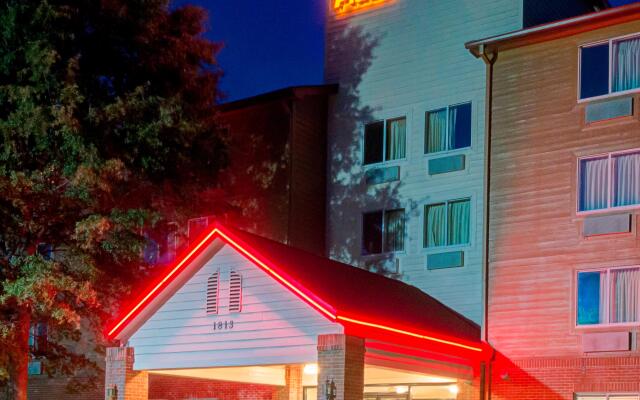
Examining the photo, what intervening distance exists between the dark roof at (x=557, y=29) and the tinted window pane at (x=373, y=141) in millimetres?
3874

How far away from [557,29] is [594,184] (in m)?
3.67

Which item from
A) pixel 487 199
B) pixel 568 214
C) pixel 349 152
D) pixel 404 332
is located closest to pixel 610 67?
pixel 568 214

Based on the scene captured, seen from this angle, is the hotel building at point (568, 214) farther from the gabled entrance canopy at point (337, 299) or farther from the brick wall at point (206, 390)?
the brick wall at point (206, 390)

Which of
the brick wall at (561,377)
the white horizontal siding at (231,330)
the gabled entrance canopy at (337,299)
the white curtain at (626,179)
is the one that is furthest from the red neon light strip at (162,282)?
the white curtain at (626,179)

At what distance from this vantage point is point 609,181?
21938 millimetres

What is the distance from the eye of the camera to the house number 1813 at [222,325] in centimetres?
2008

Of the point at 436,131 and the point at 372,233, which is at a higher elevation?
the point at 436,131

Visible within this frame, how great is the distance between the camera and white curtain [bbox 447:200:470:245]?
2483 centimetres

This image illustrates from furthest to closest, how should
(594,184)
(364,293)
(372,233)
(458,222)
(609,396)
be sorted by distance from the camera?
(372,233), (458,222), (594,184), (609,396), (364,293)

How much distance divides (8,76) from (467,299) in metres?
12.2

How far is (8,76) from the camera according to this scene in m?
24.3

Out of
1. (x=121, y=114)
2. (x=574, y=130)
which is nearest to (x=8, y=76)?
(x=121, y=114)

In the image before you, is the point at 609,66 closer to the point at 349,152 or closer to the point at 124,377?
the point at 349,152

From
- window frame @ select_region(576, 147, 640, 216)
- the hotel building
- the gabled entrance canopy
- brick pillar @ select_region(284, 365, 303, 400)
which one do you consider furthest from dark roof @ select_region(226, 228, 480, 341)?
window frame @ select_region(576, 147, 640, 216)
